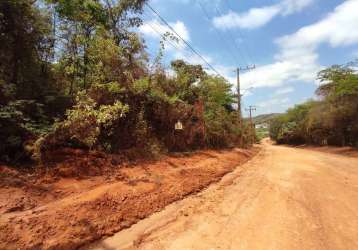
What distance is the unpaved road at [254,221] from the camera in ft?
14.9

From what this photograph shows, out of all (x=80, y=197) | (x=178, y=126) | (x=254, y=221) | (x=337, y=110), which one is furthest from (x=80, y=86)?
(x=337, y=110)

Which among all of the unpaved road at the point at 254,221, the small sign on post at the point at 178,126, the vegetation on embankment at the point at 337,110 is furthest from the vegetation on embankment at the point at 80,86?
the vegetation on embankment at the point at 337,110

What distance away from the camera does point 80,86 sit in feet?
34.2

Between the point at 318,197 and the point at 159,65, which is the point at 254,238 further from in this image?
the point at 159,65

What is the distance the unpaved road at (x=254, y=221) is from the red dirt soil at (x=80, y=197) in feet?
1.15

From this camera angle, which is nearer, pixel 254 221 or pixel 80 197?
pixel 254 221

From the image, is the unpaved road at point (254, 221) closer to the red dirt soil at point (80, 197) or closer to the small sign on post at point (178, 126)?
the red dirt soil at point (80, 197)

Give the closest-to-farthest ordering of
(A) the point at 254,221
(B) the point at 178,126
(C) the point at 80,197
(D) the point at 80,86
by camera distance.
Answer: (A) the point at 254,221 < (C) the point at 80,197 < (D) the point at 80,86 < (B) the point at 178,126

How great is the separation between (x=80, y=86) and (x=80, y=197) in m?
5.80

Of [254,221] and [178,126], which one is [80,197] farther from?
[178,126]

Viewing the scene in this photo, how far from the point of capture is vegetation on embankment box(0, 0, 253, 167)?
6992 millimetres

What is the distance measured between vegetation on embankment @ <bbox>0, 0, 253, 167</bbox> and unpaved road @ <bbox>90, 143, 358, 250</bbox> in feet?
10.4

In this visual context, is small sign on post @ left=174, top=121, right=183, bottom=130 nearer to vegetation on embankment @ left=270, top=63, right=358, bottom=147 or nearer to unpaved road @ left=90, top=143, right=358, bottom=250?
unpaved road @ left=90, top=143, right=358, bottom=250

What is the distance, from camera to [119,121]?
9.24 metres
